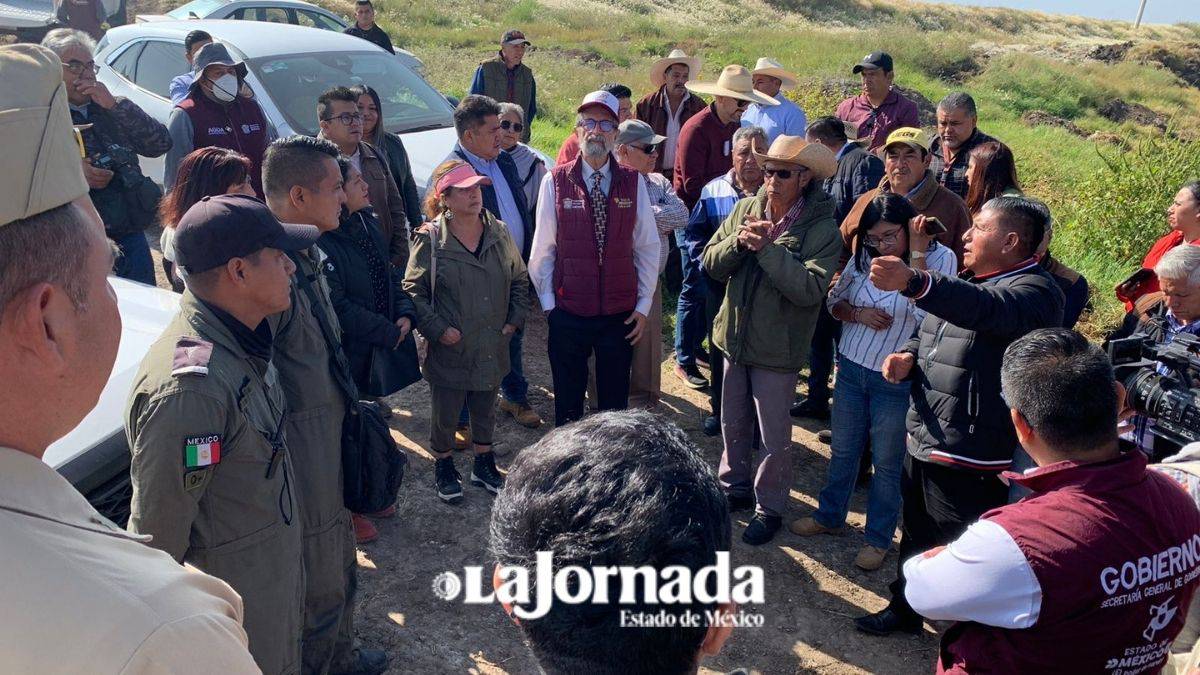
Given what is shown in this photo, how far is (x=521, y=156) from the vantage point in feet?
19.2

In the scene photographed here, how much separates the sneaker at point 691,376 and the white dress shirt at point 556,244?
160 cm

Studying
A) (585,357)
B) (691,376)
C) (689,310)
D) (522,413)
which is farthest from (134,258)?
(691,376)

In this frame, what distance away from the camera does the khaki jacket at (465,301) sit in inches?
176

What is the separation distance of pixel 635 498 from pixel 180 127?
5.26m

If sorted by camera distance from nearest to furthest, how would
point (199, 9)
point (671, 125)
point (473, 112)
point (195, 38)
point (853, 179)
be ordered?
1. point (473, 112)
2. point (853, 179)
3. point (195, 38)
4. point (671, 125)
5. point (199, 9)

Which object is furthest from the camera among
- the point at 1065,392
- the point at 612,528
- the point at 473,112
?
the point at 473,112

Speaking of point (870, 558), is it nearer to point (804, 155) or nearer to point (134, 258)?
point (804, 155)

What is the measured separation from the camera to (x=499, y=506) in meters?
1.45

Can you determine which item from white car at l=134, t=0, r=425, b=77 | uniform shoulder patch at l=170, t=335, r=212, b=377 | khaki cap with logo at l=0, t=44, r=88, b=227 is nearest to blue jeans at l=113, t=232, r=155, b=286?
uniform shoulder patch at l=170, t=335, r=212, b=377

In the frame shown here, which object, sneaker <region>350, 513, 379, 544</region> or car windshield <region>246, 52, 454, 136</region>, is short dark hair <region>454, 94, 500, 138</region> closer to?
car windshield <region>246, 52, 454, 136</region>

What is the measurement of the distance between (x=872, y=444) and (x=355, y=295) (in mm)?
2687

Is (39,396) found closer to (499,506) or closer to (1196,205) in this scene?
(499,506)

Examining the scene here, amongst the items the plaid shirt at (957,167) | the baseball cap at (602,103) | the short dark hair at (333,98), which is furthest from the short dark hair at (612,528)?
the plaid shirt at (957,167)

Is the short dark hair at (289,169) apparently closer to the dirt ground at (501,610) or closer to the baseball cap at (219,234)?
the baseball cap at (219,234)
